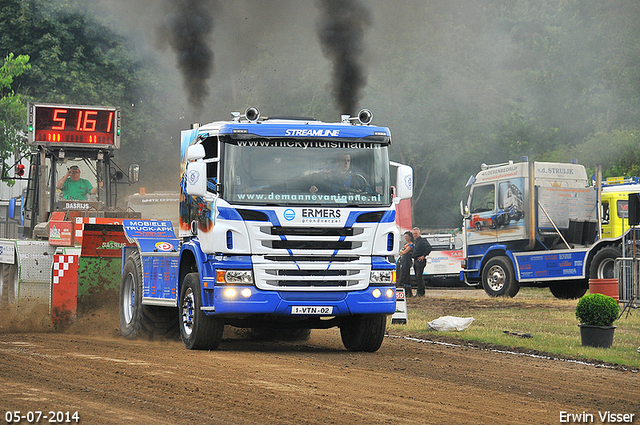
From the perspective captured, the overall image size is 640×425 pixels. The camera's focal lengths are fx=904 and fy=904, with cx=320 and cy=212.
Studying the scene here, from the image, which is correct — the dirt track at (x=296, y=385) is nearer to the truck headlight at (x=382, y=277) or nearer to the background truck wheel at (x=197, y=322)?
the background truck wheel at (x=197, y=322)

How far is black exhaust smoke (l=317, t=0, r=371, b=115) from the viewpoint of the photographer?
2144 cm

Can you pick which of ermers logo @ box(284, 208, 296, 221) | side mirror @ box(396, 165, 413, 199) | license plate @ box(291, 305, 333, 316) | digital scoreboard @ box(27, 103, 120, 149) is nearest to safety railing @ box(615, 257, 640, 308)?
side mirror @ box(396, 165, 413, 199)

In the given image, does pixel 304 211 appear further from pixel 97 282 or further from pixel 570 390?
pixel 97 282

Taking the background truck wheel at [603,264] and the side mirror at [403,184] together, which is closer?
the side mirror at [403,184]

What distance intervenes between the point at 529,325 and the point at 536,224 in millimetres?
7768

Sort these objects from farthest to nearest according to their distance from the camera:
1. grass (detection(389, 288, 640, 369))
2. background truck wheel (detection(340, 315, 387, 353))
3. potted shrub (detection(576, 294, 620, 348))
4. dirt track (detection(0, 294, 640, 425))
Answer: potted shrub (detection(576, 294, 620, 348)) → grass (detection(389, 288, 640, 369)) → background truck wheel (detection(340, 315, 387, 353)) → dirt track (detection(0, 294, 640, 425))

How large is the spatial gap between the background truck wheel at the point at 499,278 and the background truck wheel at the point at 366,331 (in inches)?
492

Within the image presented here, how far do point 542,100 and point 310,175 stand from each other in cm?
3593

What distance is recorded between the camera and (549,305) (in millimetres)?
20734

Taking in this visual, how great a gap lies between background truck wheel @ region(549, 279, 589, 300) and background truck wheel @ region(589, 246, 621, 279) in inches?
67.6

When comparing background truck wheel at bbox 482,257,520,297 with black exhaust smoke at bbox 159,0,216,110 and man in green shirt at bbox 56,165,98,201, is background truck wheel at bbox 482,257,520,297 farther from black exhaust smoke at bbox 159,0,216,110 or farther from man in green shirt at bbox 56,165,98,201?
man in green shirt at bbox 56,165,98,201

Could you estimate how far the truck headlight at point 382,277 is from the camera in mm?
11103

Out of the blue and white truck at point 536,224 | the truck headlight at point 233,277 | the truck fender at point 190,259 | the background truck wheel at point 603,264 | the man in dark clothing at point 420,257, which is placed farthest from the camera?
the man in dark clothing at point 420,257

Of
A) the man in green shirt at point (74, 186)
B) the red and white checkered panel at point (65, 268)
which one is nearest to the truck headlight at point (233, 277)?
the red and white checkered panel at point (65, 268)
